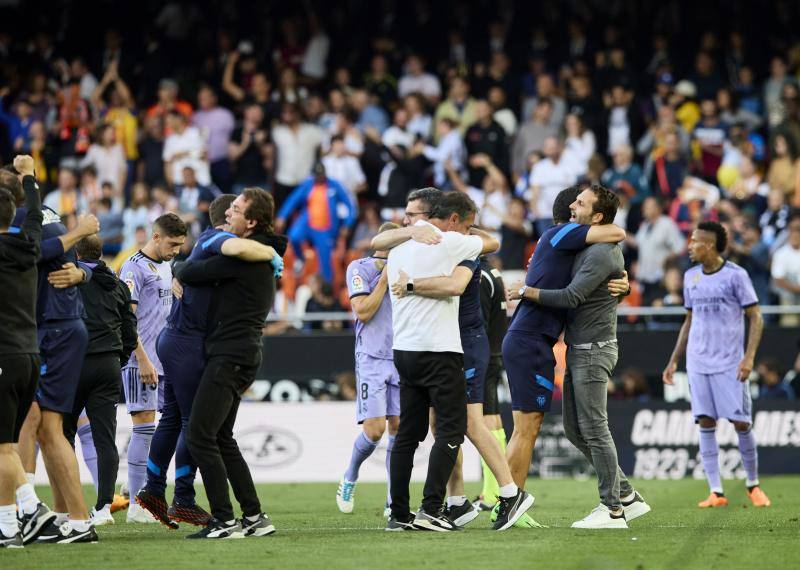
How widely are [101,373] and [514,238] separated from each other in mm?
10733

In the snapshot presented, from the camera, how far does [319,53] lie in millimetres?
25078

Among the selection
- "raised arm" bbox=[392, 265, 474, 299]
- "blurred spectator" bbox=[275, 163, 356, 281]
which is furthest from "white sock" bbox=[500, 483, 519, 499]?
"blurred spectator" bbox=[275, 163, 356, 281]

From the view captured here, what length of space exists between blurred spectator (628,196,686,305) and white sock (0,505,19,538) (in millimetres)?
12569

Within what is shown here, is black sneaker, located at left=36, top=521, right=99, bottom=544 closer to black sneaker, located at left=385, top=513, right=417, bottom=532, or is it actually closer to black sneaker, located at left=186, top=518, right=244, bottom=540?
black sneaker, located at left=186, top=518, right=244, bottom=540

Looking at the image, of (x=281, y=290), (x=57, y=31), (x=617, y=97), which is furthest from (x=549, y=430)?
(x=57, y=31)

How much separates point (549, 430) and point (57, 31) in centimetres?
1373

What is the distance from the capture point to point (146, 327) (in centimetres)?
1234

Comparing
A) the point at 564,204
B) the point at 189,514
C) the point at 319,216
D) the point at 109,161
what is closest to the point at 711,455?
the point at 564,204

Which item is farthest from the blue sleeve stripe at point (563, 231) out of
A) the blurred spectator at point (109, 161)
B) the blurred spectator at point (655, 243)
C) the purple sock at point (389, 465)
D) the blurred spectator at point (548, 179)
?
the blurred spectator at point (109, 161)

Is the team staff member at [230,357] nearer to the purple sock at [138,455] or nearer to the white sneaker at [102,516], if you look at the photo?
the white sneaker at [102,516]

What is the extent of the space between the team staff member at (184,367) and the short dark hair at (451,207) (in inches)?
48.8

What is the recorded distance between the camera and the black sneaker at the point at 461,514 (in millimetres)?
10958

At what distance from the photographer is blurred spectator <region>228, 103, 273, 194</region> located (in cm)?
2267

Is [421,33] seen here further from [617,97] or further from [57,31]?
[57,31]
